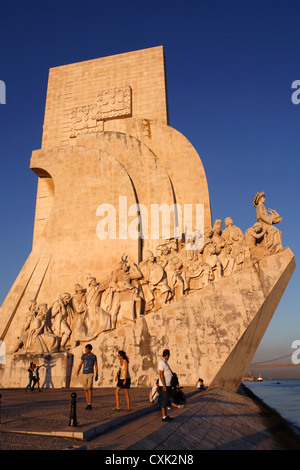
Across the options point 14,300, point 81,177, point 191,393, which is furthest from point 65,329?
point 81,177

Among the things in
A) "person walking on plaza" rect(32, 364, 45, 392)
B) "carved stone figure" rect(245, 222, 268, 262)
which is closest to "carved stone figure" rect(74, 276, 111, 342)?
"person walking on plaza" rect(32, 364, 45, 392)

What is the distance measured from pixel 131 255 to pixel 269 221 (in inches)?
153

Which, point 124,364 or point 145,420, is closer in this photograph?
point 145,420

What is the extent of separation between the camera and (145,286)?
934 cm

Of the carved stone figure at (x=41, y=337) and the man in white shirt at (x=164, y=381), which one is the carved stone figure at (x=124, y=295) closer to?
the carved stone figure at (x=41, y=337)

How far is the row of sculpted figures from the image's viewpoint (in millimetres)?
8750

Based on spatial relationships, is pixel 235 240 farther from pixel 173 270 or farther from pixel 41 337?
pixel 41 337

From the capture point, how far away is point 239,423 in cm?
444

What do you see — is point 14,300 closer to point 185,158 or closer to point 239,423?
point 185,158

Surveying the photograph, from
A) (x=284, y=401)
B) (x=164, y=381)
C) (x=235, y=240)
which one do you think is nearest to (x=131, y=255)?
(x=235, y=240)

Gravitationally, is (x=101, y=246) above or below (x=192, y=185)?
below

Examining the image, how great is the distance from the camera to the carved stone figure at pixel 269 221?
28.3 feet

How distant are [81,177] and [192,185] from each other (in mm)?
3547
